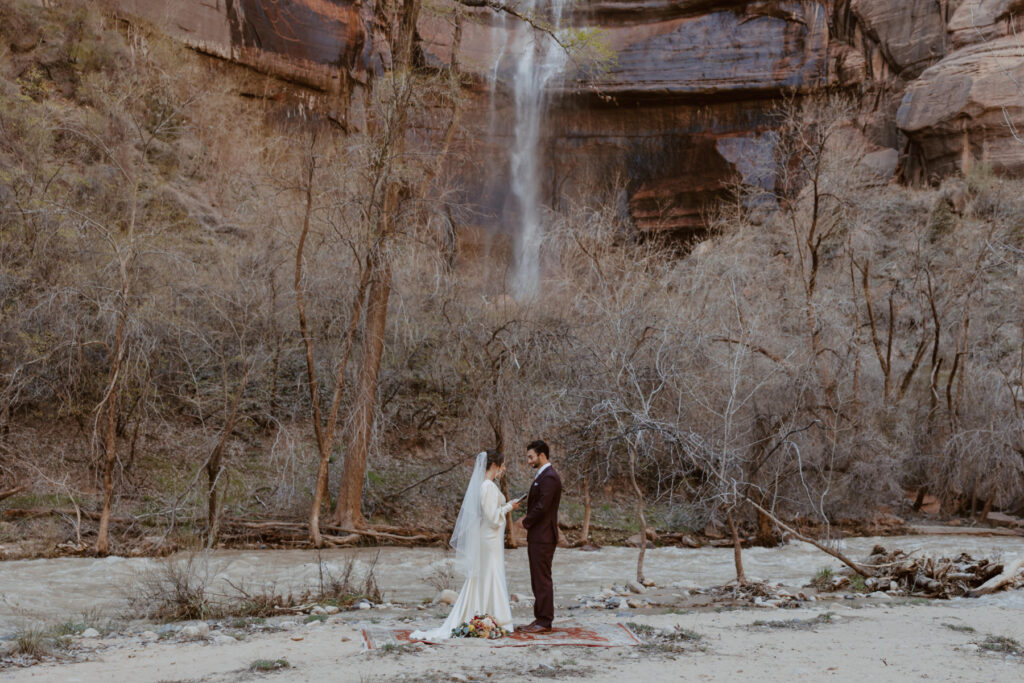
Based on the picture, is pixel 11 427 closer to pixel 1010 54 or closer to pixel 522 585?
pixel 522 585

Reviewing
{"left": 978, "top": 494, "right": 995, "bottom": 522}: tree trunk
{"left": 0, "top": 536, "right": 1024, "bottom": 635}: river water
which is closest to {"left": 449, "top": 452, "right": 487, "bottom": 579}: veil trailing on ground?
{"left": 0, "top": 536, "right": 1024, "bottom": 635}: river water

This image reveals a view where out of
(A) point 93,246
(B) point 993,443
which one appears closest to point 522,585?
(A) point 93,246

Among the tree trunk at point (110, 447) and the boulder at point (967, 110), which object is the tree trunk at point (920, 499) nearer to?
the boulder at point (967, 110)

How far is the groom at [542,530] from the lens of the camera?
8336 mm

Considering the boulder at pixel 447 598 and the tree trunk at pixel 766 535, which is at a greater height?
the tree trunk at pixel 766 535

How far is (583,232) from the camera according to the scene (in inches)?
716

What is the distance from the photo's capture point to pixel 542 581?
8.33m

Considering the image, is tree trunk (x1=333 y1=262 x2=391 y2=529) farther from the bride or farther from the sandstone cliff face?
the sandstone cliff face

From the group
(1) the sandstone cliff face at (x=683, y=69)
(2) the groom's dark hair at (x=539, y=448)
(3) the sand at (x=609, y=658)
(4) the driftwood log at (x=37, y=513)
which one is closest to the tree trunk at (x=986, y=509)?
(3) the sand at (x=609, y=658)

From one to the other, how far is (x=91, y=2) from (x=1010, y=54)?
2999cm

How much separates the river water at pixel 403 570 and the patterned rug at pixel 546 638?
206cm

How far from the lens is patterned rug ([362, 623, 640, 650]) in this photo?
784cm

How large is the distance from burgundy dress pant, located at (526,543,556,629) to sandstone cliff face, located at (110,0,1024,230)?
80.9ft

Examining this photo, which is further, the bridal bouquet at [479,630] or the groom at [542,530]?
the groom at [542,530]
